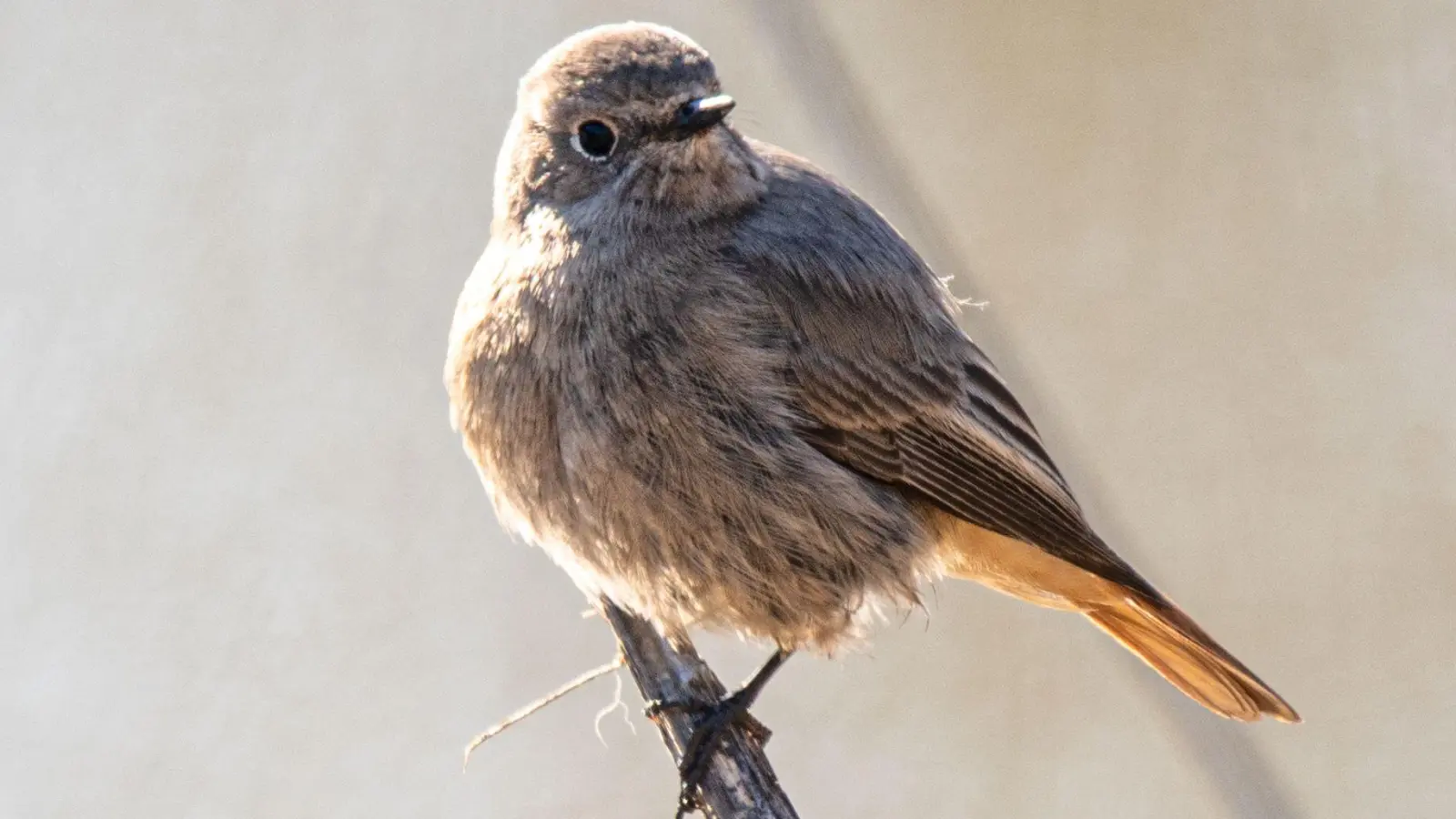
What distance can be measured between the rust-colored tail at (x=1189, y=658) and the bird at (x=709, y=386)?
2 cm

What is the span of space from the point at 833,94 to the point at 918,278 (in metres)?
2.04

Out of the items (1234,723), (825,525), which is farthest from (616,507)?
(1234,723)

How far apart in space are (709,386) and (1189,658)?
136 centimetres

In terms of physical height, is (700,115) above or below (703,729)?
above

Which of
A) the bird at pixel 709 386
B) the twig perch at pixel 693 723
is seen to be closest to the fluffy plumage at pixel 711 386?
the bird at pixel 709 386

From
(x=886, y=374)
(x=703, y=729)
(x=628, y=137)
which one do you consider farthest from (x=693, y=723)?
(x=628, y=137)

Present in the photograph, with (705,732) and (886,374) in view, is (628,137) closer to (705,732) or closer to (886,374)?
(886,374)

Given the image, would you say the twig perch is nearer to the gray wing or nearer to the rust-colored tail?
the gray wing

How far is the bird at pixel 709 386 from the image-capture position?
2.94 metres

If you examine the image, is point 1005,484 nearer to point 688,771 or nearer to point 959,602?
point 688,771

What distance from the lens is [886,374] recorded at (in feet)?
10.6

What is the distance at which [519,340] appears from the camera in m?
3.00

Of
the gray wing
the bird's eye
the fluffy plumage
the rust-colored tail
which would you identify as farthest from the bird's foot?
the bird's eye

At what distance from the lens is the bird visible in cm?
294
